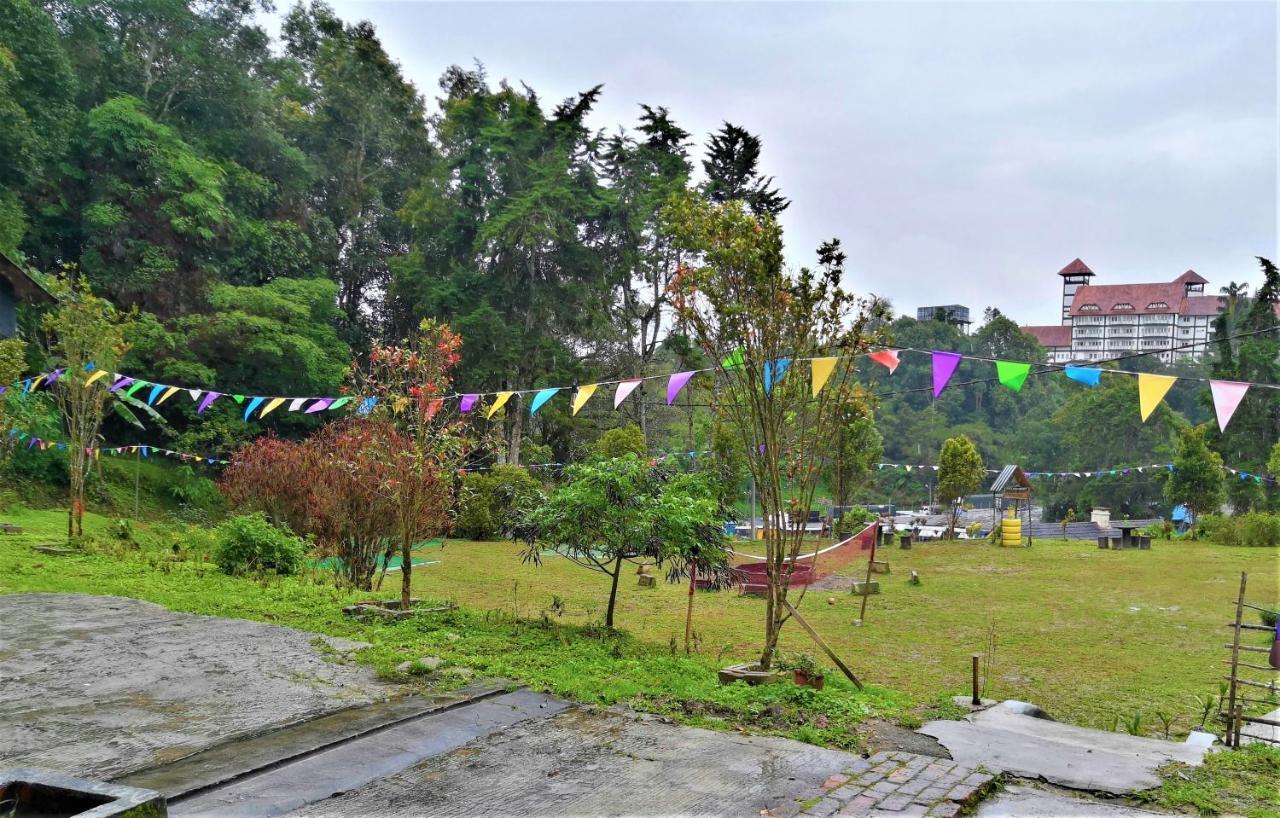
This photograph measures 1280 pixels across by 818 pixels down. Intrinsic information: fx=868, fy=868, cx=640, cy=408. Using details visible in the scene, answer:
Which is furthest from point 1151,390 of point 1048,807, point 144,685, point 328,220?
point 328,220

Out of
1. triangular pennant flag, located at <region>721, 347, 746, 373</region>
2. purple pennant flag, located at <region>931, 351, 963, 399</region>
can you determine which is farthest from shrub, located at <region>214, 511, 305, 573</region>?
purple pennant flag, located at <region>931, 351, 963, 399</region>

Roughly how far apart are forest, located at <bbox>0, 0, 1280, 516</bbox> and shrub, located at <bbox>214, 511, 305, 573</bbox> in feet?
33.9

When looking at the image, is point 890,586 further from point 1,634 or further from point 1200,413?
point 1200,413

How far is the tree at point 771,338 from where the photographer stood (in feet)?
21.6

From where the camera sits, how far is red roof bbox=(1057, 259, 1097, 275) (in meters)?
90.6

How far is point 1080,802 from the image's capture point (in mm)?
4160

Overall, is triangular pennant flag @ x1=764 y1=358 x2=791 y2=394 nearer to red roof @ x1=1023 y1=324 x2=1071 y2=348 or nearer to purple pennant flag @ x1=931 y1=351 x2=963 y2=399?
purple pennant flag @ x1=931 y1=351 x2=963 y2=399

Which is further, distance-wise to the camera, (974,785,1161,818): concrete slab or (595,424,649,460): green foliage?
(595,424,649,460): green foliage

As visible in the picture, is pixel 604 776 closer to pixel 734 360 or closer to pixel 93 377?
pixel 734 360

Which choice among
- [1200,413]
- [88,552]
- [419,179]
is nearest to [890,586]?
[88,552]

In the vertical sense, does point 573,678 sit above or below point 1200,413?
below

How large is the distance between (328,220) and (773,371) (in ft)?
88.4

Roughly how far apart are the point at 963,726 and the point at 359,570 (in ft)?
26.4

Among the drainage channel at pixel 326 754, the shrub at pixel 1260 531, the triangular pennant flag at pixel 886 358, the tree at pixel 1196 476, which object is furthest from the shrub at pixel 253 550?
the tree at pixel 1196 476
